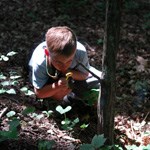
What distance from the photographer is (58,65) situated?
117 inches

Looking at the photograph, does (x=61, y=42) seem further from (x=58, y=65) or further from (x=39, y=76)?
(x=39, y=76)

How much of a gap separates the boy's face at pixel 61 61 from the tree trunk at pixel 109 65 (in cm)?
42

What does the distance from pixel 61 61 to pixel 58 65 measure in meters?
0.08

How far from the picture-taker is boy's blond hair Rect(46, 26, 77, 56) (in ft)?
9.30

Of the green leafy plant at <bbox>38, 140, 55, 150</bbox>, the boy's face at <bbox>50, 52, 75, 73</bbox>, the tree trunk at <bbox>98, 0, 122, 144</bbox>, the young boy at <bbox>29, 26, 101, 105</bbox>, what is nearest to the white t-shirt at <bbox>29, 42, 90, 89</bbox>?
Result: the young boy at <bbox>29, 26, 101, 105</bbox>

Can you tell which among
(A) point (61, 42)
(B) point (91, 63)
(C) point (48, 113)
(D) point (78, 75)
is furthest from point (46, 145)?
(B) point (91, 63)

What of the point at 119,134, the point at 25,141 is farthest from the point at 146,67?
the point at 25,141

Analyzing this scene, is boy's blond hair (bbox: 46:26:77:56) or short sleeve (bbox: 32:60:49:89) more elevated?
boy's blond hair (bbox: 46:26:77:56)

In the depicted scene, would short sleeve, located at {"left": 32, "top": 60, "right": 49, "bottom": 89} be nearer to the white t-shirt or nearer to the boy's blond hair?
the white t-shirt

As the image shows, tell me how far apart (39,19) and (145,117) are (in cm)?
256

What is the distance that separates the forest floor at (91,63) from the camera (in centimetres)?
305

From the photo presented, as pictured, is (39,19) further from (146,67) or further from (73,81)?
(73,81)

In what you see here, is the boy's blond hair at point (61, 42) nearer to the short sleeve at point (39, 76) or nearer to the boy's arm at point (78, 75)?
the short sleeve at point (39, 76)

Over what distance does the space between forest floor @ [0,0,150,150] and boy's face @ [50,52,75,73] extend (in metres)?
0.34
